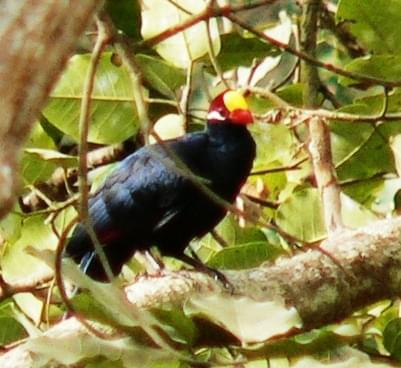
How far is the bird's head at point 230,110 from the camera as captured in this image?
2830mm

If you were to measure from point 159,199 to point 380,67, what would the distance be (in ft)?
2.49

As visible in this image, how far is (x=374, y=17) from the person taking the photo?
2455 millimetres

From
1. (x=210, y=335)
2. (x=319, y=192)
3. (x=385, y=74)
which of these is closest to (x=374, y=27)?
(x=385, y=74)

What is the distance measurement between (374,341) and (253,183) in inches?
31.6

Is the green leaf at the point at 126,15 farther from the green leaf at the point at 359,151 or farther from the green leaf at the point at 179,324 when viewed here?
the green leaf at the point at 179,324

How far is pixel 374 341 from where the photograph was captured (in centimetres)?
229

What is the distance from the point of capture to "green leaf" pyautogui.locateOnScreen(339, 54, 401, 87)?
2.32 metres

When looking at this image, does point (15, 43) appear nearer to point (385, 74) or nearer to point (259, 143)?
point (385, 74)

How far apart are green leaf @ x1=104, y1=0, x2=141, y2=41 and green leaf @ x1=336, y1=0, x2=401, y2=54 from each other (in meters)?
0.37

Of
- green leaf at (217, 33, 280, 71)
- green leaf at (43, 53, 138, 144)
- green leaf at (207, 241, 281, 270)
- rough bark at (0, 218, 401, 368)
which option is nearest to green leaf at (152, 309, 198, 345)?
rough bark at (0, 218, 401, 368)

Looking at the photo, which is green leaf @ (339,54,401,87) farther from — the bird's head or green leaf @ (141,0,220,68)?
the bird's head

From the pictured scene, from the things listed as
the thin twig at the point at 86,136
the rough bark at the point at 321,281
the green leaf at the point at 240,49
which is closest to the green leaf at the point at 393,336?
the rough bark at the point at 321,281

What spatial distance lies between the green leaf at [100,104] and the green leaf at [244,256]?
36 centimetres

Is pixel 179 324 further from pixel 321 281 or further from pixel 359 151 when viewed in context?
pixel 359 151
